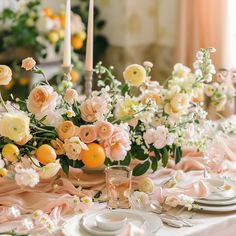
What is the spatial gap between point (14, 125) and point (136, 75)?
433 mm

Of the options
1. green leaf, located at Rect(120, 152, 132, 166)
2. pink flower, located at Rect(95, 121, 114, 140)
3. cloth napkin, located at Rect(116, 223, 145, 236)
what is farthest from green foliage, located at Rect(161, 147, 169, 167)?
cloth napkin, located at Rect(116, 223, 145, 236)

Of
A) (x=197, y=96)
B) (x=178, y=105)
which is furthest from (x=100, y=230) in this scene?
(x=197, y=96)

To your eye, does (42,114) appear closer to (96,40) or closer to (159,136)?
(159,136)

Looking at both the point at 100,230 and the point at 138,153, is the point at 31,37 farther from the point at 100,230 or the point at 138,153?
the point at 100,230

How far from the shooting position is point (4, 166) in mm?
1503

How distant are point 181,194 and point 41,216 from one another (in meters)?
0.39

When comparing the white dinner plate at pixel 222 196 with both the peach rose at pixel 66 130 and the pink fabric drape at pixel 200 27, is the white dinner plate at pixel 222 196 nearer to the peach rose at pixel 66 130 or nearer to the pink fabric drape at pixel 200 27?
the peach rose at pixel 66 130

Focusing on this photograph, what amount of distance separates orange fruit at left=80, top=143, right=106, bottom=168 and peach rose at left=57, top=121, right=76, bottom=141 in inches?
2.4

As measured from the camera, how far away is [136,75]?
1723 millimetres

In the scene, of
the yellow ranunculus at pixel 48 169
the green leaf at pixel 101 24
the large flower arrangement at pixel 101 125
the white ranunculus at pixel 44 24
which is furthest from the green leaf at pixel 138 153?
the green leaf at pixel 101 24

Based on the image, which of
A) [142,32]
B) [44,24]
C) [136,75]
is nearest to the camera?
[136,75]

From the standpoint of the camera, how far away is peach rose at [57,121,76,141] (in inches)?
62.4

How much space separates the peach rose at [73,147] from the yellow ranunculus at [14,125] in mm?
139

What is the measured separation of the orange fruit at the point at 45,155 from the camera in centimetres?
152
